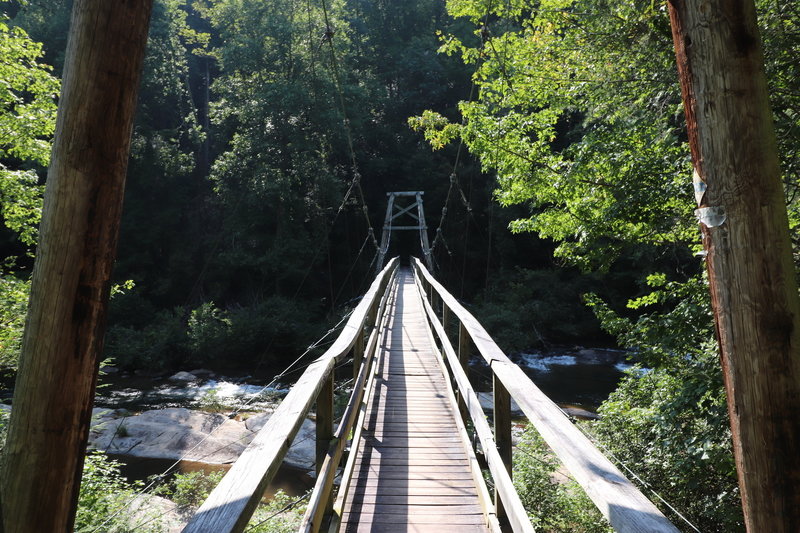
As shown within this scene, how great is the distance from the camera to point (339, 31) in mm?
18594

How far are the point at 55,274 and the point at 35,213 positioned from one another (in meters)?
5.64

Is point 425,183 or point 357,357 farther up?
point 425,183

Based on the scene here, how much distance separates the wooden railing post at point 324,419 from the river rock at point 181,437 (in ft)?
17.1

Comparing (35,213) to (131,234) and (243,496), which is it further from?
(131,234)

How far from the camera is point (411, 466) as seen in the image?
98.1 inches

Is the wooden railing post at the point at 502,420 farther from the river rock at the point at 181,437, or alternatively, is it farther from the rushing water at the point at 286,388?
the rushing water at the point at 286,388

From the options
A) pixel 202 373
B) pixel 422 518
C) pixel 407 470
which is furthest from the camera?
pixel 202 373

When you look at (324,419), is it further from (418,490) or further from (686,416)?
(686,416)

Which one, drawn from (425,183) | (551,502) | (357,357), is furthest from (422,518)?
(425,183)

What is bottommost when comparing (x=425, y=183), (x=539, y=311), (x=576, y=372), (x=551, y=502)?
(x=551, y=502)

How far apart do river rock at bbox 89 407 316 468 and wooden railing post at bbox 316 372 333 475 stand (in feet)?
17.1

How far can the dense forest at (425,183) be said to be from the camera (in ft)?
12.3

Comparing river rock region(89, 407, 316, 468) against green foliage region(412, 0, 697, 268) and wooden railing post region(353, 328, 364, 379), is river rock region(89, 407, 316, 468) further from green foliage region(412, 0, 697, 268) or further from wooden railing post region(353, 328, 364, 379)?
green foliage region(412, 0, 697, 268)

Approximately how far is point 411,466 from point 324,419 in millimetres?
848
